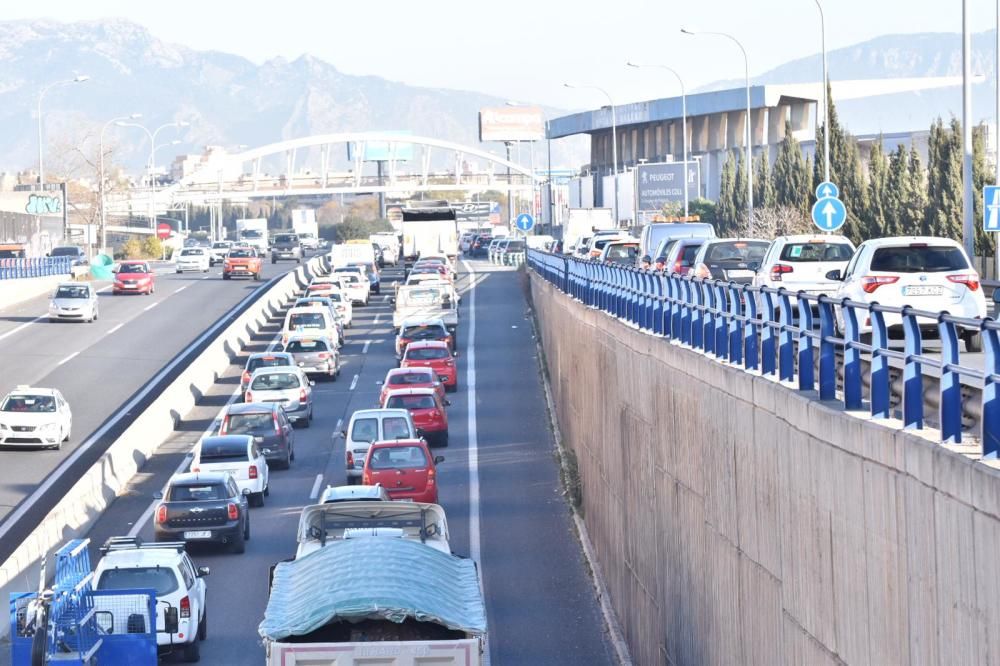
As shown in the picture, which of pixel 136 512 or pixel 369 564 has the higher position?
pixel 369 564

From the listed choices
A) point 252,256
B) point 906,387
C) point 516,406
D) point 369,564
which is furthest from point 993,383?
point 252,256

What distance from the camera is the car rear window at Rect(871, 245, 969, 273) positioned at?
2030 cm

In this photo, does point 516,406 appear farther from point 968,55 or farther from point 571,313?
point 968,55

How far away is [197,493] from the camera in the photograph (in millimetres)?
28344

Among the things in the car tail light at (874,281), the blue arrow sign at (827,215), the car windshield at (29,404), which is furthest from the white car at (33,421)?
the car tail light at (874,281)

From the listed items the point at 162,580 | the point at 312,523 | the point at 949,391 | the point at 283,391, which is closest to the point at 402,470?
the point at 162,580

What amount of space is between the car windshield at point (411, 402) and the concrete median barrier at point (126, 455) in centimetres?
597

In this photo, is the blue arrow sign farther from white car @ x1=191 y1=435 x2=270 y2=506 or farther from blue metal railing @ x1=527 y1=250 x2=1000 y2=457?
white car @ x1=191 y1=435 x2=270 y2=506

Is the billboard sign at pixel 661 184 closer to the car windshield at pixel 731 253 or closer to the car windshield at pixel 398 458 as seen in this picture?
the car windshield at pixel 731 253

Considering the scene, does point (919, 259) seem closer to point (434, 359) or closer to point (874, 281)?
point (874, 281)

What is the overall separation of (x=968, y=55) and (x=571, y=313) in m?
12.1

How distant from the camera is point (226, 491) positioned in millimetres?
28453

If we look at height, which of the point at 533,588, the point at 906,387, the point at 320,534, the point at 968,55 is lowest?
the point at 533,588

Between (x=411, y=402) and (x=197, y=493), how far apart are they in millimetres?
11129
